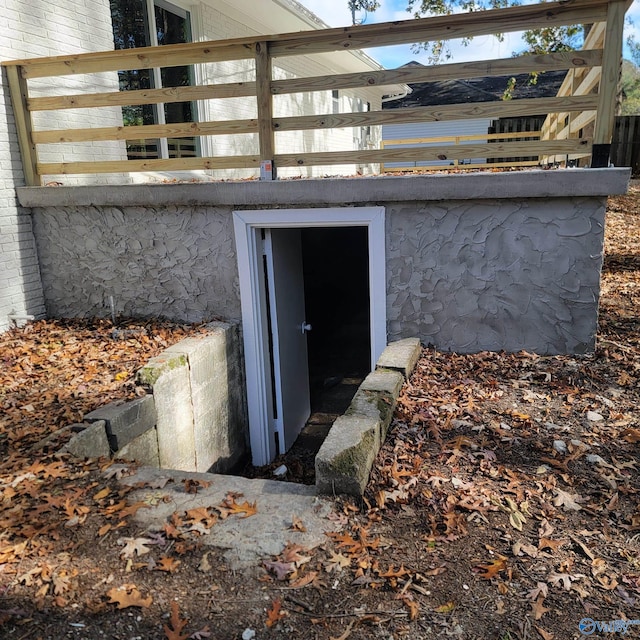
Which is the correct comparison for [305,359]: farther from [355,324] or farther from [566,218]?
[355,324]

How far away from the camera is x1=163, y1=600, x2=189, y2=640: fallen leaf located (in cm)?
211

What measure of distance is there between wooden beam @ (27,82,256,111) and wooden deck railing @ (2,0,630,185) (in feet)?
0.03

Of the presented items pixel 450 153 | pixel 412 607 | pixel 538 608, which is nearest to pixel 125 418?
pixel 412 607

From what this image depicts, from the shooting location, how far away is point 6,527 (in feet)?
9.00

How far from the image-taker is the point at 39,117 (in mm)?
6039

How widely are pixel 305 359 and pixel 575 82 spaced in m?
4.42

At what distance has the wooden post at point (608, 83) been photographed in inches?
169

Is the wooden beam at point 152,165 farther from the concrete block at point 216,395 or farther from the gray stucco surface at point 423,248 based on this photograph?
the concrete block at point 216,395

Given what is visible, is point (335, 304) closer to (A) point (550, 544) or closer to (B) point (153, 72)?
(B) point (153, 72)

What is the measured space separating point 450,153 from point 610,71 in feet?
4.47

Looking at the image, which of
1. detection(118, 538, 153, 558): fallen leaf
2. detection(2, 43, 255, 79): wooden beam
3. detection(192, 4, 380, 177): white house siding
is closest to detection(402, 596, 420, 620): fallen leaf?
detection(118, 538, 153, 558): fallen leaf

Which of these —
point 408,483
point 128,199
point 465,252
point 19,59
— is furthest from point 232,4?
point 408,483

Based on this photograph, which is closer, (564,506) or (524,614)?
(524,614)

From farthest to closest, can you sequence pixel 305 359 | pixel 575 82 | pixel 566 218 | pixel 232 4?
pixel 232 4 → pixel 305 359 → pixel 575 82 → pixel 566 218
